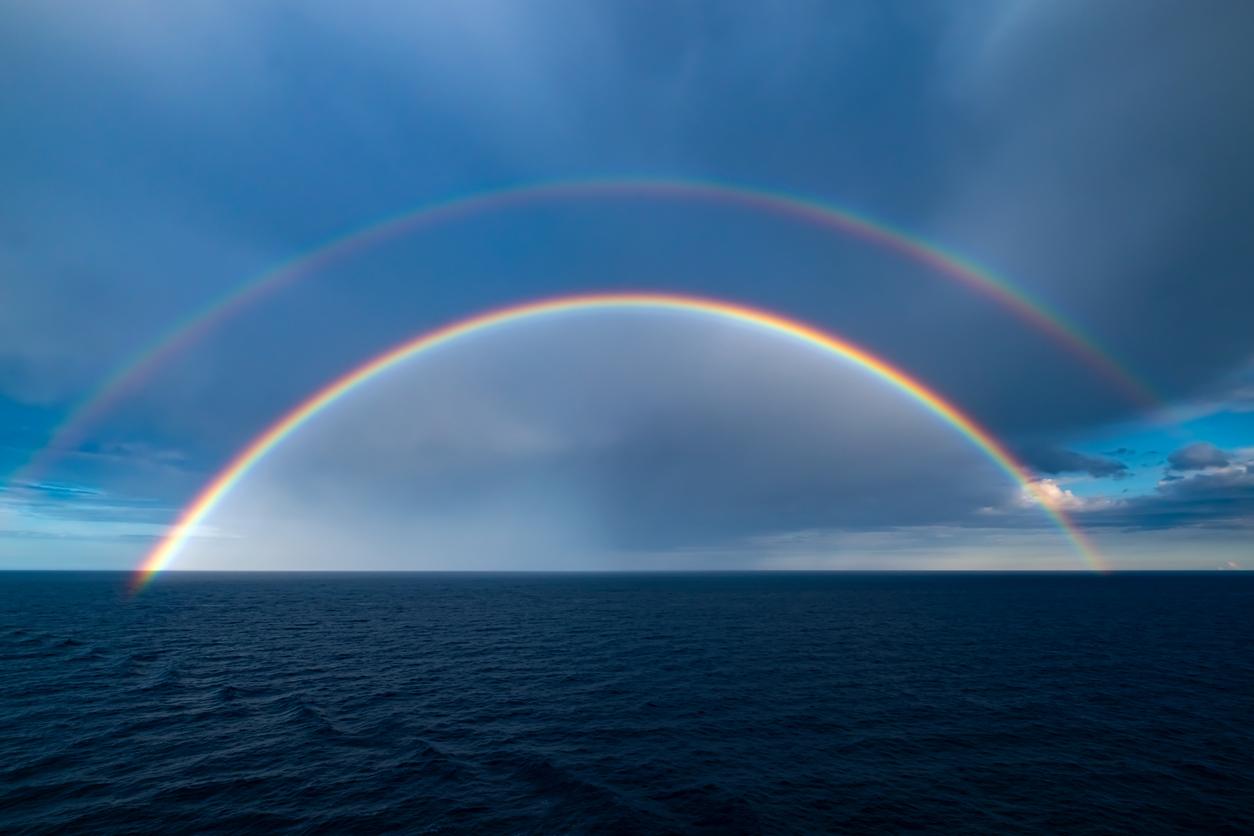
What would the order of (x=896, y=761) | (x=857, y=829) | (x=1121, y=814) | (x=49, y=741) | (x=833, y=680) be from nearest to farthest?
(x=857, y=829), (x=1121, y=814), (x=896, y=761), (x=49, y=741), (x=833, y=680)

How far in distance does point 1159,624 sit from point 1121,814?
11026 cm

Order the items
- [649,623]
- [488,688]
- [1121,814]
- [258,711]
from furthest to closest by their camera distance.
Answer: [649,623], [488,688], [258,711], [1121,814]

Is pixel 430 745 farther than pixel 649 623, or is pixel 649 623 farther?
pixel 649 623

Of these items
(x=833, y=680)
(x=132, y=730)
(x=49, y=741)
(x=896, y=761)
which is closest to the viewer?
(x=896, y=761)

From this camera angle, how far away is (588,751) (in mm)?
35750

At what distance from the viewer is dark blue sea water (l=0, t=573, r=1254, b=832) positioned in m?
27.6

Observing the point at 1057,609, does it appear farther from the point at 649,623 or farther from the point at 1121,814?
the point at 1121,814

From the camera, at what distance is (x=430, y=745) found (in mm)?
36281

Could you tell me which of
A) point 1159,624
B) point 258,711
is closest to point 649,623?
point 258,711

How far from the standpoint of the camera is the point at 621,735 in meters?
39.2

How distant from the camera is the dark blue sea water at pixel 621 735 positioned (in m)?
27.6

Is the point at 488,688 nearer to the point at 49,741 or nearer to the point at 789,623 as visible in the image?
the point at 49,741

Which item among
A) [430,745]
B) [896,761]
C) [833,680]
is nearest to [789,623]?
[833,680]

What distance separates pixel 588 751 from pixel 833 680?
99.9 ft
